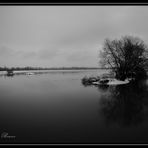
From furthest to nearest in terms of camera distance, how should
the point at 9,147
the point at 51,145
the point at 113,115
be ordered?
the point at 113,115 < the point at 51,145 < the point at 9,147

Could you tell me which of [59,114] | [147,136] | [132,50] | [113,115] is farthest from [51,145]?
[132,50]

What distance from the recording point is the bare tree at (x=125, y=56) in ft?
113

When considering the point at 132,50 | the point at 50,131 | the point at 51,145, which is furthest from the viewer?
the point at 132,50

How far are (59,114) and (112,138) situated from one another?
4.63 metres

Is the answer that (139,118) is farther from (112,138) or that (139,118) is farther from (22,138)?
(22,138)

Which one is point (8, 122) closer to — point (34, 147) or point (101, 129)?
point (34, 147)

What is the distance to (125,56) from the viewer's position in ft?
114

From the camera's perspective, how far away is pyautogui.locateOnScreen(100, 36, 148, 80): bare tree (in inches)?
1362

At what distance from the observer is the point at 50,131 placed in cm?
699

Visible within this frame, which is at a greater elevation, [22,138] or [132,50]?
[132,50]

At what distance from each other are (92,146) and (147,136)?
2.93 meters

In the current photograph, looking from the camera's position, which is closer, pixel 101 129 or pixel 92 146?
pixel 92 146

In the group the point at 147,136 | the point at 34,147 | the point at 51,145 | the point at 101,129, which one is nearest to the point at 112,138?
the point at 101,129

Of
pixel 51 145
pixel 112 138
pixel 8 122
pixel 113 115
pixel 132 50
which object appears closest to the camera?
pixel 51 145
